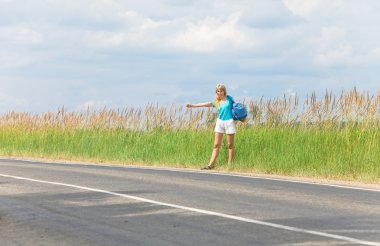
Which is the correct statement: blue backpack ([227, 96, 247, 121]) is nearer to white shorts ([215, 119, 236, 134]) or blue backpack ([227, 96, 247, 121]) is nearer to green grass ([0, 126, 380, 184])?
white shorts ([215, 119, 236, 134])

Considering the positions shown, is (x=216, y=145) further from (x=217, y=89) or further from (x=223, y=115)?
(x=217, y=89)

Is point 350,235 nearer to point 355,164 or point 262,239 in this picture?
point 262,239

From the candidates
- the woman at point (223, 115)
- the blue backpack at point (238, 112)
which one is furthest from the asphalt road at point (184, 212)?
the woman at point (223, 115)

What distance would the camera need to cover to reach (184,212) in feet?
35.2

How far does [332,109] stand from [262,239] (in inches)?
529

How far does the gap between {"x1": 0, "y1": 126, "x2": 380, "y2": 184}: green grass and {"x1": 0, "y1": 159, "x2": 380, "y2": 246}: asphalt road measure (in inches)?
113

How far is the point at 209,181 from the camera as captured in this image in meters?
15.9

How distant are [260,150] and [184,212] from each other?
427 inches

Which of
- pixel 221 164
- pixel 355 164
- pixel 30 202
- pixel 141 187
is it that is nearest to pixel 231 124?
pixel 221 164

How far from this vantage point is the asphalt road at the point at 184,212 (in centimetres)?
866

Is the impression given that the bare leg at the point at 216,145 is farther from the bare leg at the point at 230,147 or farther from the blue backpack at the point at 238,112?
the blue backpack at the point at 238,112

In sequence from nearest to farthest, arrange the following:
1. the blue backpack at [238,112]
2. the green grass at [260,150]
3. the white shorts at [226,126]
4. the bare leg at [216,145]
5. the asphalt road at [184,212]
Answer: the asphalt road at [184,212] < the green grass at [260,150] < the blue backpack at [238,112] < the white shorts at [226,126] < the bare leg at [216,145]

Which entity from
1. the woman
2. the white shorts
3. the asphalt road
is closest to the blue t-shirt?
the woman

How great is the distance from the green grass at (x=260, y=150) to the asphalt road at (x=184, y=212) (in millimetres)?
2858
